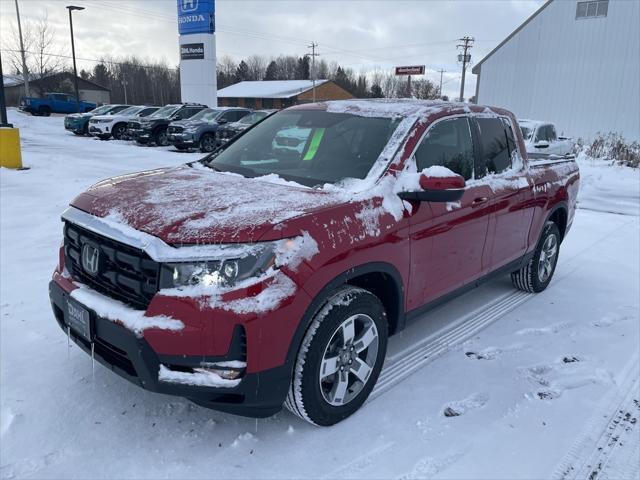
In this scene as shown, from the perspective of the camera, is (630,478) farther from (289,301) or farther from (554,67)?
(554,67)

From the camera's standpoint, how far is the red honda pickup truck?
2414 millimetres

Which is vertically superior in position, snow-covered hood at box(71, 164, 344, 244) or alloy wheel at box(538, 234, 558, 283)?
snow-covered hood at box(71, 164, 344, 244)

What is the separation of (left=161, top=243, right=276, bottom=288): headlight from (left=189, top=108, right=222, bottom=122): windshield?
58.1 ft

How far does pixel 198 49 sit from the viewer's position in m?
27.9

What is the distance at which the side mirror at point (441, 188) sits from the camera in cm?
307

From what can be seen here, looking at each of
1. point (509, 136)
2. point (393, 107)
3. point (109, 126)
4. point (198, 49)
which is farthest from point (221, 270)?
point (198, 49)

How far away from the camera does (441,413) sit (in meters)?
3.14

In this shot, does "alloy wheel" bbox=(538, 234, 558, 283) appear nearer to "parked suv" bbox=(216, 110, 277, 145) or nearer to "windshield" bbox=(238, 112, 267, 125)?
"parked suv" bbox=(216, 110, 277, 145)

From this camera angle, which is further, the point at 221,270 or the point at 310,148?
the point at 310,148

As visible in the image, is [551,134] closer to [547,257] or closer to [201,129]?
[547,257]

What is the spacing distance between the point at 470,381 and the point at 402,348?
0.62 metres

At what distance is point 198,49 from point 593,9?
2090 cm

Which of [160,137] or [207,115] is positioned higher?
[207,115]

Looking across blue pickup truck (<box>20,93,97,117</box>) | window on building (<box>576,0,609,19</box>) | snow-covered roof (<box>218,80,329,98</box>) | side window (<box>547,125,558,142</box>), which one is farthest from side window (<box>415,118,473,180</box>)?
snow-covered roof (<box>218,80,329,98</box>)
